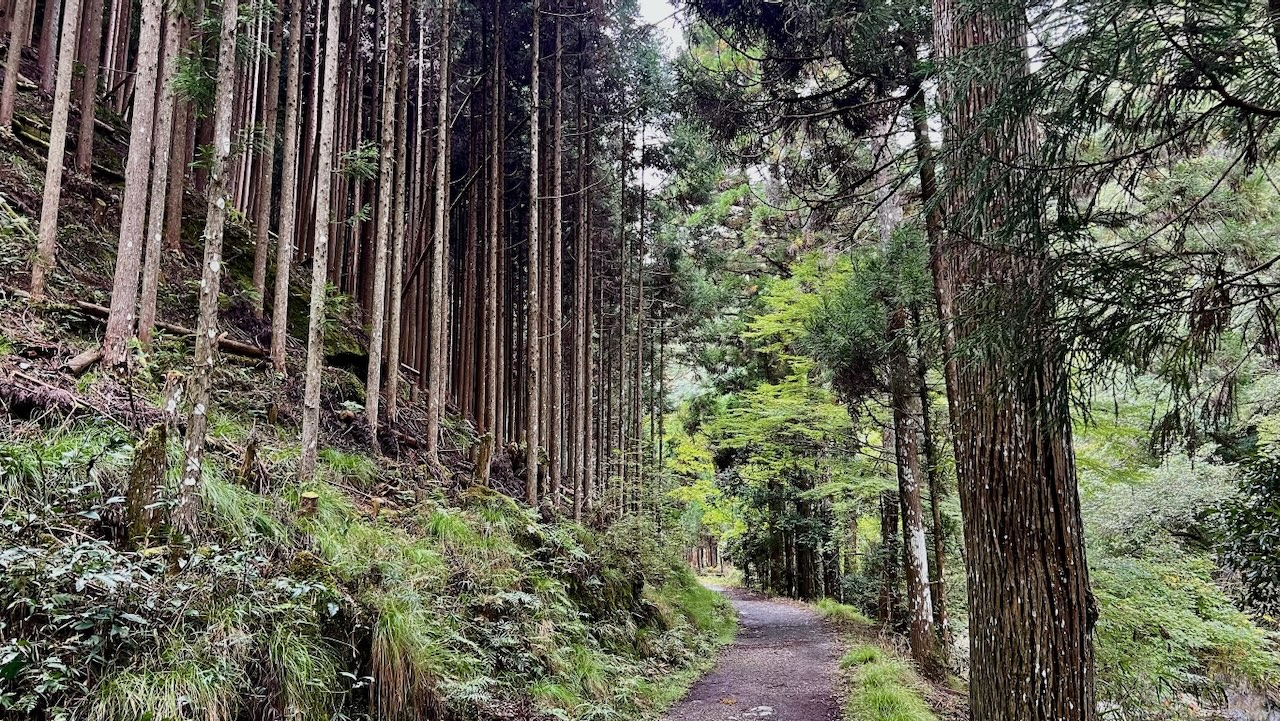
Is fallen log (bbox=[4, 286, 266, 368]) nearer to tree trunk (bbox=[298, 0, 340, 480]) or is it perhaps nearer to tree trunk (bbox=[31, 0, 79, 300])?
tree trunk (bbox=[31, 0, 79, 300])

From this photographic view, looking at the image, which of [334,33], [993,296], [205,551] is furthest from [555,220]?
[993,296]

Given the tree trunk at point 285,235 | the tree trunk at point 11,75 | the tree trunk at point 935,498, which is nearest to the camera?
the tree trunk at point 11,75

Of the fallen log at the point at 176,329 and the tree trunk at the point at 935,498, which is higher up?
the fallen log at the point at 176,329

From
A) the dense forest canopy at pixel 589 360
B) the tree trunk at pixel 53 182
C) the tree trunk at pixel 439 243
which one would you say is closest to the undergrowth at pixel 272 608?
the dense forest canopy at pixel 589 360

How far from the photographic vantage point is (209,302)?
519cm

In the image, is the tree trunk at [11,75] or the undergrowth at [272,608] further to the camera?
the tree trunk at [11,75]

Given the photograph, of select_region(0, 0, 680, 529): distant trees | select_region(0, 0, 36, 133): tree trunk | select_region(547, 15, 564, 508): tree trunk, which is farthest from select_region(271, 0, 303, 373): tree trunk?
select_region(547, 15, 564, 508): tree trunk

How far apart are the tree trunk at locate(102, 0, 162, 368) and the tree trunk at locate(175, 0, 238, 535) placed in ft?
6.24

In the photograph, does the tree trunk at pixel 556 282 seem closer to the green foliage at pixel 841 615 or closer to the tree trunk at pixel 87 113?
the green foliage at pixel 841 615

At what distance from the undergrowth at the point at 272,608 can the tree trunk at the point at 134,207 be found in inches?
72.1

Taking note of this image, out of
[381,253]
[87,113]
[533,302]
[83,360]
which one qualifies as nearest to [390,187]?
[381,253]

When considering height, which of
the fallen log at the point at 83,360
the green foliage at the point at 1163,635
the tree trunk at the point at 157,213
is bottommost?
the green foliage at the point at 1163,635

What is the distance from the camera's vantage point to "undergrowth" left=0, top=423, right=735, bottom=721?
3.39 meters

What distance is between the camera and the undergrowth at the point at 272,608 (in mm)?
3387
